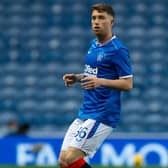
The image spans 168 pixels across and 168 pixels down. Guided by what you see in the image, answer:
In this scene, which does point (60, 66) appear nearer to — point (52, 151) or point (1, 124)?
point (1, 124)

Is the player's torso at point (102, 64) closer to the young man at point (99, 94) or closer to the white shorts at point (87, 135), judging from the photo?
the young man at point (99, 94)

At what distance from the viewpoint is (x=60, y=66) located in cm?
1627

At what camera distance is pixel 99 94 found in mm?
7234

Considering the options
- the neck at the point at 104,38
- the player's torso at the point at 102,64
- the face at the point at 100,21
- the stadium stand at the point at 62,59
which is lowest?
the stadium stand at the point at 62,59

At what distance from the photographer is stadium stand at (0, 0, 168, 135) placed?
15.5m

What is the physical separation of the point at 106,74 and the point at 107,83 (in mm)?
283

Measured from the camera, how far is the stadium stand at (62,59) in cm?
1555

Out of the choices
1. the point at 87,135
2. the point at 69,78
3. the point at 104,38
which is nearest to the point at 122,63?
the point at 104,38

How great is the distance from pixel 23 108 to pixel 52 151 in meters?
2.52

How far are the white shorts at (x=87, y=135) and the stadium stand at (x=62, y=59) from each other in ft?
26.2

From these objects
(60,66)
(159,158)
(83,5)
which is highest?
(83,5)

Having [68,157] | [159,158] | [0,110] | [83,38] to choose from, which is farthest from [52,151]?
[68,157]

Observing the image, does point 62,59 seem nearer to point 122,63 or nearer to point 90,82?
point 122,63

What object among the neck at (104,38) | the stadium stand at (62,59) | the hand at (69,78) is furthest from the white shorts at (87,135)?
the stadium stand at (62,59)
